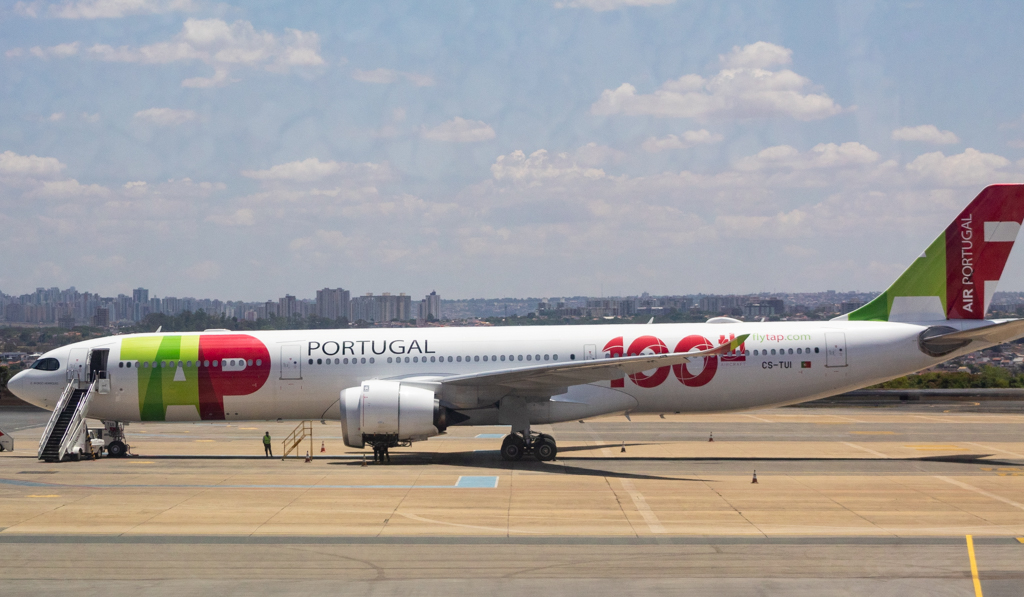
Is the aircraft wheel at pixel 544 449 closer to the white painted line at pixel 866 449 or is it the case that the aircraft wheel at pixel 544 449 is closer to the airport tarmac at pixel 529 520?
the airport tarmac at pixel 529 520

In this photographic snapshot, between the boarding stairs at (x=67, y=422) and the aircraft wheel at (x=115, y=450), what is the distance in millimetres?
1456

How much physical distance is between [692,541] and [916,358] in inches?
661

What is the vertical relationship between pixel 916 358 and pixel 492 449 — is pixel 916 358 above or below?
above

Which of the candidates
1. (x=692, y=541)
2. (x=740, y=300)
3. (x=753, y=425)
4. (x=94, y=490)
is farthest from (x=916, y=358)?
(x=740, y=300)

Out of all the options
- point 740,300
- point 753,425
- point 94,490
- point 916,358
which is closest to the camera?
point 94,490

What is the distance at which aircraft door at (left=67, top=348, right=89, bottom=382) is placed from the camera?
30422mm

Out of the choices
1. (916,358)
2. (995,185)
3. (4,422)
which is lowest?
(4,422)

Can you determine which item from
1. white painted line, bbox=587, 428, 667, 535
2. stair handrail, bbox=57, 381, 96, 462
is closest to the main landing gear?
white painted line, bbox=587, 428, 667, 535

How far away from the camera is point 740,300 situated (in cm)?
11025

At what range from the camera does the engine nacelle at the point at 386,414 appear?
90.6 ft
